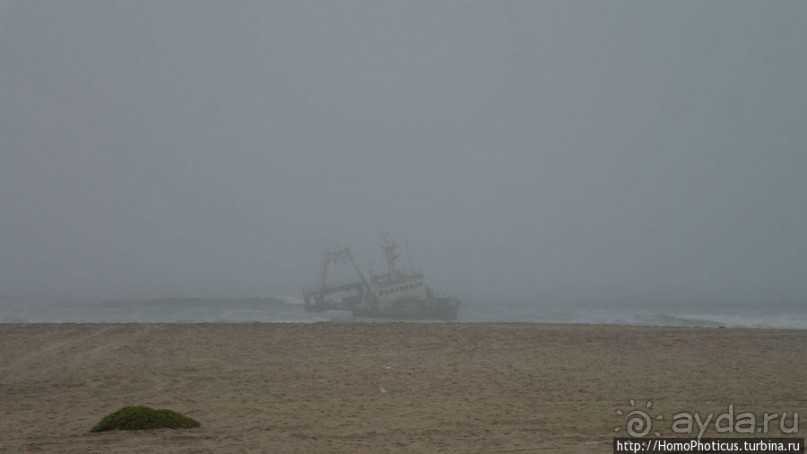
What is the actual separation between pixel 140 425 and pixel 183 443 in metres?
1.10

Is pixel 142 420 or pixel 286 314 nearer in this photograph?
pixel 142 420

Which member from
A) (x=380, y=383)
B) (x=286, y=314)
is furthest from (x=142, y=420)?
(x=286, y=314)

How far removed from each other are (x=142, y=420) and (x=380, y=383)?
5.18 metres

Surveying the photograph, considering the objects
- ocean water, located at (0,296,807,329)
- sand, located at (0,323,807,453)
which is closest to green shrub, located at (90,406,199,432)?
sand, located at (0,323,807,453)

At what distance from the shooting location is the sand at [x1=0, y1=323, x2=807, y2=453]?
9.60 m

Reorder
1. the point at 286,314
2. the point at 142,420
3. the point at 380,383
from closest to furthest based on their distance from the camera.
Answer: the point at 142,420 < the point at 380,383 < the point at 286,314

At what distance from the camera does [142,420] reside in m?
9.90

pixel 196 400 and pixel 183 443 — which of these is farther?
pixel 196 400

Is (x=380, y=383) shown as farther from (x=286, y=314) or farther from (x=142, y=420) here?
(x=286, y=314)

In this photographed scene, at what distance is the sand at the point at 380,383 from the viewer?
9.60 m

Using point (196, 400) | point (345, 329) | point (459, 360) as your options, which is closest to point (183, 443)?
point (196, 400)

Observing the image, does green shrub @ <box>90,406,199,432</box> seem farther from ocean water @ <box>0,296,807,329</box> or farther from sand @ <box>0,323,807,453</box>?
ocean water @ <box>0,296,807,329</box>

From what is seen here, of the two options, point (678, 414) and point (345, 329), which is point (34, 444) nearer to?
point (678, 414)

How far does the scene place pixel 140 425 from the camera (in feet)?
32.3
